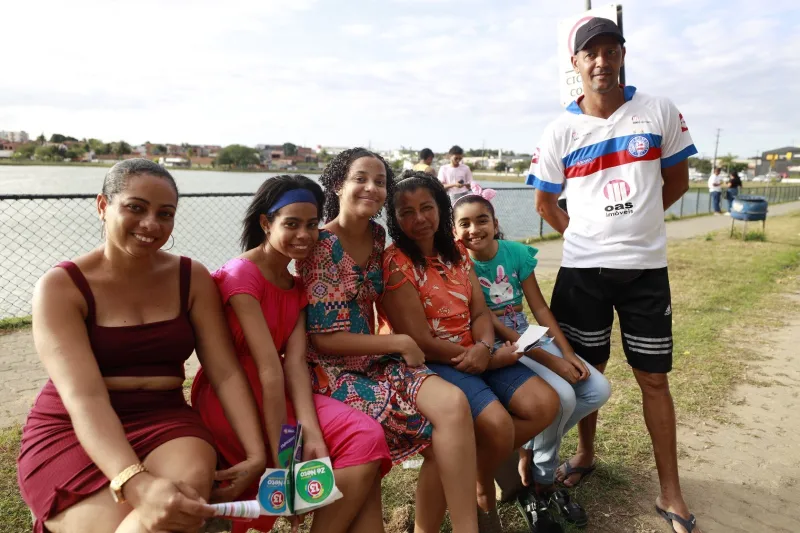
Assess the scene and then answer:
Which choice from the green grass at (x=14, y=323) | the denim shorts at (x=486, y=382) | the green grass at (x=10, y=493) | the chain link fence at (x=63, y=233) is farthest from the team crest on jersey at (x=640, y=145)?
the green grass at (x=14, y=323)

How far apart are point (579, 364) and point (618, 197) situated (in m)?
0.80

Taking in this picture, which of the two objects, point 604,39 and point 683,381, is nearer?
point 604,39

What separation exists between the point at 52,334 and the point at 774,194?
40.5m

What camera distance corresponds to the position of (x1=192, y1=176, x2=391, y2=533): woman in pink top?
199cm

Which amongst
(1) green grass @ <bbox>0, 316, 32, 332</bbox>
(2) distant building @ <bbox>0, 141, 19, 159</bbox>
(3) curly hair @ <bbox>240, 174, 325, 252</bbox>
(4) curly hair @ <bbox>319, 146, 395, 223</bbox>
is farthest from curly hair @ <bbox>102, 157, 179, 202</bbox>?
(2) distant building @ <bbox>0, 141, 19, 159</bbox>

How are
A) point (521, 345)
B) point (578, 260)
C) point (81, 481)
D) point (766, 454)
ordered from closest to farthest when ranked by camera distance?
point (81, 481) < point (521, 345) < point (578, 260) < point (766, 454)

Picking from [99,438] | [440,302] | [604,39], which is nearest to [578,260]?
[440,302]

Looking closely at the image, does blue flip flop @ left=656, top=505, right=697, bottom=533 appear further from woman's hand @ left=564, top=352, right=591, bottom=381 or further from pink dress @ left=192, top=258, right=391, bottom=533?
pink dress @ left=192, top=258, right=391, bottom=533

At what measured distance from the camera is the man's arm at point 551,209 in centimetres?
297

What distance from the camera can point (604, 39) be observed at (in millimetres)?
2590

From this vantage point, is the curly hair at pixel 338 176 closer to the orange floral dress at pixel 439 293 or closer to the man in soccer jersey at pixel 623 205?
the orange floral dress at pixel 439 293

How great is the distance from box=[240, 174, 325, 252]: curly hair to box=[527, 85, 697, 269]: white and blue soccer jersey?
1.22 meters

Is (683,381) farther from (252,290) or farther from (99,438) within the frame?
(99,438)

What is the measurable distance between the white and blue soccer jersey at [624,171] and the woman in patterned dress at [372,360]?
950mm
